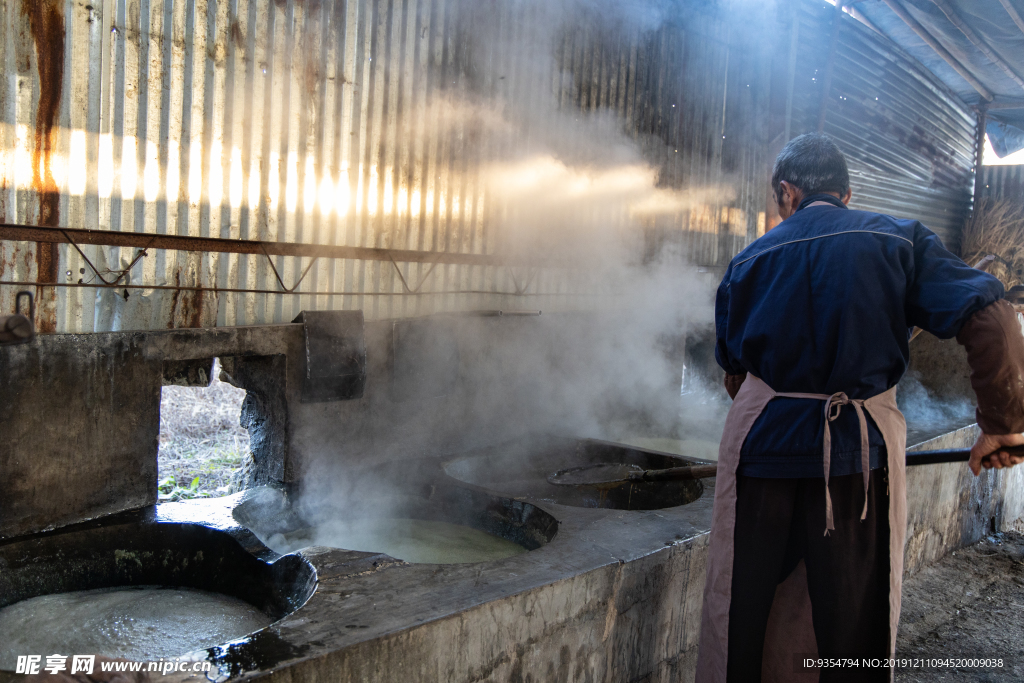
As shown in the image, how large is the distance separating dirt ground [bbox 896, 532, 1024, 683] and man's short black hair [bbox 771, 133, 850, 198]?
3015mm

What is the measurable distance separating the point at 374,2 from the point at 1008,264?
9880 mm

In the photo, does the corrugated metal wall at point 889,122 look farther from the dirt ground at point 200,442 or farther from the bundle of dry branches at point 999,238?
the dirt ground at point 200,442

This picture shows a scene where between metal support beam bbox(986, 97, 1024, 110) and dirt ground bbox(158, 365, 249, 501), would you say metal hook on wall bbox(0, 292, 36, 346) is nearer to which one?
dirt ground bbox(158, 365, 249, 501)

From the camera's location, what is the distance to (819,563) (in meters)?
2.34

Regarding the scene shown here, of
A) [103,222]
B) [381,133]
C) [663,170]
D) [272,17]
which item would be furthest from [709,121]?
[103,222]

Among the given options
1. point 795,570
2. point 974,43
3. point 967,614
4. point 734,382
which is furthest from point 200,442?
point 974,43

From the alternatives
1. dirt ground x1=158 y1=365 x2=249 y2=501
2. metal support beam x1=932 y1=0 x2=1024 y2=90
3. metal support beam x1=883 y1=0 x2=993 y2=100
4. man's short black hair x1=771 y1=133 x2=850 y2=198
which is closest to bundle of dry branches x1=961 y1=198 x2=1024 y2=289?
metal support beam x1=883 y1=0 x2=993 y2=100

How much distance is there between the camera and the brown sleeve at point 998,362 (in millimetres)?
2186

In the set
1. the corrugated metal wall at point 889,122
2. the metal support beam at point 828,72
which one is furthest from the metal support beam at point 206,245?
the corrugated metal wall at point 889,122

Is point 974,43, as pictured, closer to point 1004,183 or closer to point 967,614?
point 1004,183

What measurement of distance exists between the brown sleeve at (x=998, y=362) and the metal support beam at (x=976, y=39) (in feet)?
19.2

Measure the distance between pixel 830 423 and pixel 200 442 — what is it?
680 cm

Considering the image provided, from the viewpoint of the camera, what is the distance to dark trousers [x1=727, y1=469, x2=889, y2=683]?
2330mm

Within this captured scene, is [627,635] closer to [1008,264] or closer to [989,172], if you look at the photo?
[1008,264]
